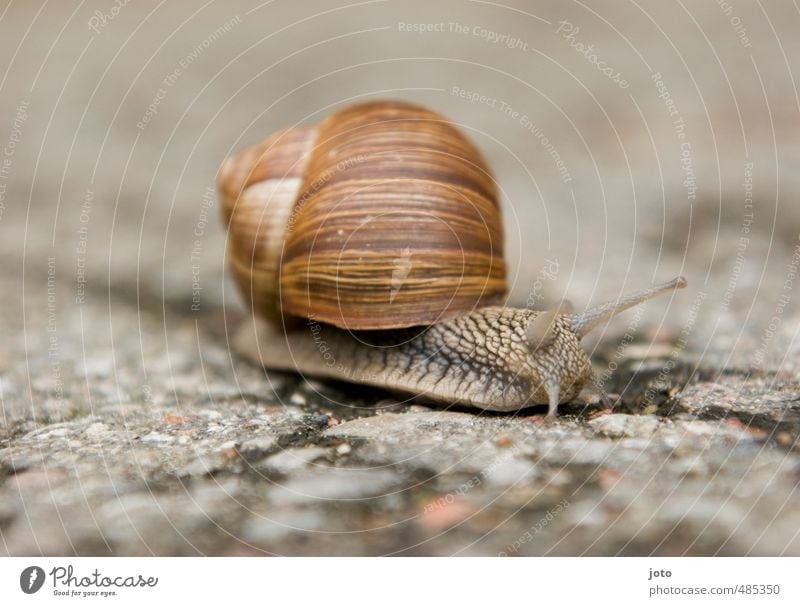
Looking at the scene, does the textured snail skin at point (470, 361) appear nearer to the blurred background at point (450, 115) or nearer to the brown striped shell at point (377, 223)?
the brown striped shell at point (377, 223)

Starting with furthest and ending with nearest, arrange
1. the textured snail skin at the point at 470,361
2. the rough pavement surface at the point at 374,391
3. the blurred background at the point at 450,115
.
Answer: the blurred background at the point at 450,115 → the textured snail skin at the point at 470,361 → the rough pavement surface at the point at 374,391

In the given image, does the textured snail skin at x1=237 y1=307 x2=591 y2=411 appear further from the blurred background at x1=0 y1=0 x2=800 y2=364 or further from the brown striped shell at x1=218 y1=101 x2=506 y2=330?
the blurred background at x1=0 y1=0 x2=800 y2=364

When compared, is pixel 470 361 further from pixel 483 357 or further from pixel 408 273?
pixel 408 273

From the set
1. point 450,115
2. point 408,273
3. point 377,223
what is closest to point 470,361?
point 408,273

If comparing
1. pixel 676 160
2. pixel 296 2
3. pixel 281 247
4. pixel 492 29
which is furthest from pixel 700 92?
pixel 281 247

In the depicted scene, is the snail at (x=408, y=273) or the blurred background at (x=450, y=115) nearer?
the snail at (x=408, y=273)

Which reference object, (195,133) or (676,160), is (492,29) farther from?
(195,133)

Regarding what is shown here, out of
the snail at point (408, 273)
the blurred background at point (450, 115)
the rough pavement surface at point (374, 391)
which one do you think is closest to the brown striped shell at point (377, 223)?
the snail at point (408, 273)
